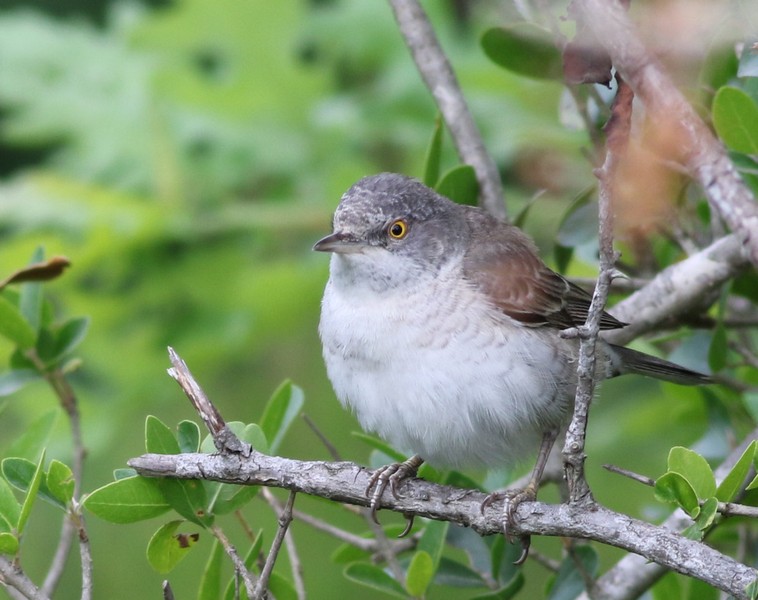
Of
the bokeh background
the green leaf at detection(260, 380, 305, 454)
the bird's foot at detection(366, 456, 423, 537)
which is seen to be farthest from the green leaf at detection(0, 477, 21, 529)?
the bokeh background

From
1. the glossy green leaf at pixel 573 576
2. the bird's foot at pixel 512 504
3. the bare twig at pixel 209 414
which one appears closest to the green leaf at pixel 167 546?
the bare twig at pixel 209 414

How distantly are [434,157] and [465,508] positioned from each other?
5.11 ft

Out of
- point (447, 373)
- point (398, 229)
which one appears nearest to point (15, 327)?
point (398, 229)

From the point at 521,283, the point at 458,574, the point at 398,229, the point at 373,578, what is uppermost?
the point at 398,229

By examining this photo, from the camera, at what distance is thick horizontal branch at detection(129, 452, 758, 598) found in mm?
2139

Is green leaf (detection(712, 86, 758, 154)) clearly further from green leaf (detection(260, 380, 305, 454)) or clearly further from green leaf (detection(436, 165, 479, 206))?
green leaf (detection(260, 380, 305, 454))

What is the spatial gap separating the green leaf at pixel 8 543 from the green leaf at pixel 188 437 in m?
0.47

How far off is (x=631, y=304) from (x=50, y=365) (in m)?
2.06

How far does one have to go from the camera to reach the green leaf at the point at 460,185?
3.86 metres

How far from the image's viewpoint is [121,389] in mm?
5094

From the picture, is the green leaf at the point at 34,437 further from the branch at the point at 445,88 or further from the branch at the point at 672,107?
the branch at the point at 672,107

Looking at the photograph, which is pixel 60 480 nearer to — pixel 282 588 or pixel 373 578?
pixel 282 588

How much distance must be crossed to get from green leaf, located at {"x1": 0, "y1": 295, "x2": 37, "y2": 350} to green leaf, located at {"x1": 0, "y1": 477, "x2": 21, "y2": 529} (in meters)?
0.94

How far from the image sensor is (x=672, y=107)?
1894mm
